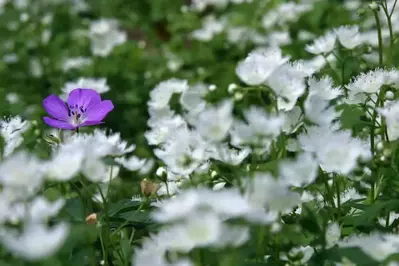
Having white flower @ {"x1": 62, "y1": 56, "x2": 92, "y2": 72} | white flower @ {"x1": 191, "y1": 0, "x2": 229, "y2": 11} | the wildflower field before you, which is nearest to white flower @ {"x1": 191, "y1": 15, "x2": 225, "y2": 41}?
white flower @ {"x1": 191, "y1": 0, "x2": 229, "y2": 11}

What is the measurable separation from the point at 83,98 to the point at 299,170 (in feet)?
2.30

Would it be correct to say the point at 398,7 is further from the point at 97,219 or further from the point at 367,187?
the point at 97,219

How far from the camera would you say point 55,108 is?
1.61m

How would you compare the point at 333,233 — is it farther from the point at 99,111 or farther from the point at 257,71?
the point at 99,111

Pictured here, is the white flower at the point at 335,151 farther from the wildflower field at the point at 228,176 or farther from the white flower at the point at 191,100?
the white flower at the point at 191,100

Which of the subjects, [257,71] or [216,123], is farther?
[257,71]

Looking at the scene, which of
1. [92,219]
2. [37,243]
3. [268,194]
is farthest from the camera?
[92,219]

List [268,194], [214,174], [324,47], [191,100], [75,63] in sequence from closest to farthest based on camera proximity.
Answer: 1. [268,194]
2. [214,174]
3. [324,47]
4. [191,100]
5. [75,63]

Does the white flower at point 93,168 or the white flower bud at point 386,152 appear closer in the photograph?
the white flower at point 93,168

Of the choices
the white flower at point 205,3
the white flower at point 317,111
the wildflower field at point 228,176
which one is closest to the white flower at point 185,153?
the wildflower field at point 228,176

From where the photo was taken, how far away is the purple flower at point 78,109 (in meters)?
1.55

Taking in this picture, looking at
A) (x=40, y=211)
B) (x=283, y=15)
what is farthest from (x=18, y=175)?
(x=283, y=15)

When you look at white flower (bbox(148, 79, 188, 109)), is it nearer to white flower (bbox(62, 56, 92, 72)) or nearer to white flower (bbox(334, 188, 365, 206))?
white flower (bbox(334, 188, 365, 206))

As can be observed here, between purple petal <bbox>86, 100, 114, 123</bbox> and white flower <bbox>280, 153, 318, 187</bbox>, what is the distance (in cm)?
57
